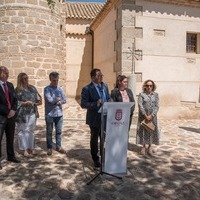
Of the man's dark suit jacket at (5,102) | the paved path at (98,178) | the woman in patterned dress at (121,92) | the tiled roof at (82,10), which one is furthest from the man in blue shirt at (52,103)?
the tiled roof at (82,10)

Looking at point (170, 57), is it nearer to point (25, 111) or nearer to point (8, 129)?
point (25, 111)

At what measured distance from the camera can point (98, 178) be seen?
15.6ft

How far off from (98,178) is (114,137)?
2.51ft

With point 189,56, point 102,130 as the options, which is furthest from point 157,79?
point 102,130

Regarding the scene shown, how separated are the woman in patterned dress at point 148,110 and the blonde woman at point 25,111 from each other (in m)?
2.30

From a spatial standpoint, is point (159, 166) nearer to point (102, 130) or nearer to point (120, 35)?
point (102, 130)

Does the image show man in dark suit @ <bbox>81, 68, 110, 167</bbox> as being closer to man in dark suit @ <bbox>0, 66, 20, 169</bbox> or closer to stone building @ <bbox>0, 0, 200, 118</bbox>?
man in dark suit @ <bbox>0, 66, 20, 169</bbox>

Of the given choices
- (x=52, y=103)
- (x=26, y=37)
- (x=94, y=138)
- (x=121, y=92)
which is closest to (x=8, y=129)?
(x=52, y=103)

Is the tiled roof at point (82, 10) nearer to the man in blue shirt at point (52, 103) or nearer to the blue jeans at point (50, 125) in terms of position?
the man in blue shirt at point (52, 103)

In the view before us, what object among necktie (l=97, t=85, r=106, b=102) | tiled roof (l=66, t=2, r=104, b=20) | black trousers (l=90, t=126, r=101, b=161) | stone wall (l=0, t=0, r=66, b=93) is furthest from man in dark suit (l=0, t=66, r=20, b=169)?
tiled roof (l=66, t=2, r=104, b=20)

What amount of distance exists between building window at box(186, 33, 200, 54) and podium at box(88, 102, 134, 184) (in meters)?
7.84

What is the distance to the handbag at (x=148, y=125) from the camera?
6039 millimetres

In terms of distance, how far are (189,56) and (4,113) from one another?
8526mm

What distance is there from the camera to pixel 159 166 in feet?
18.0
